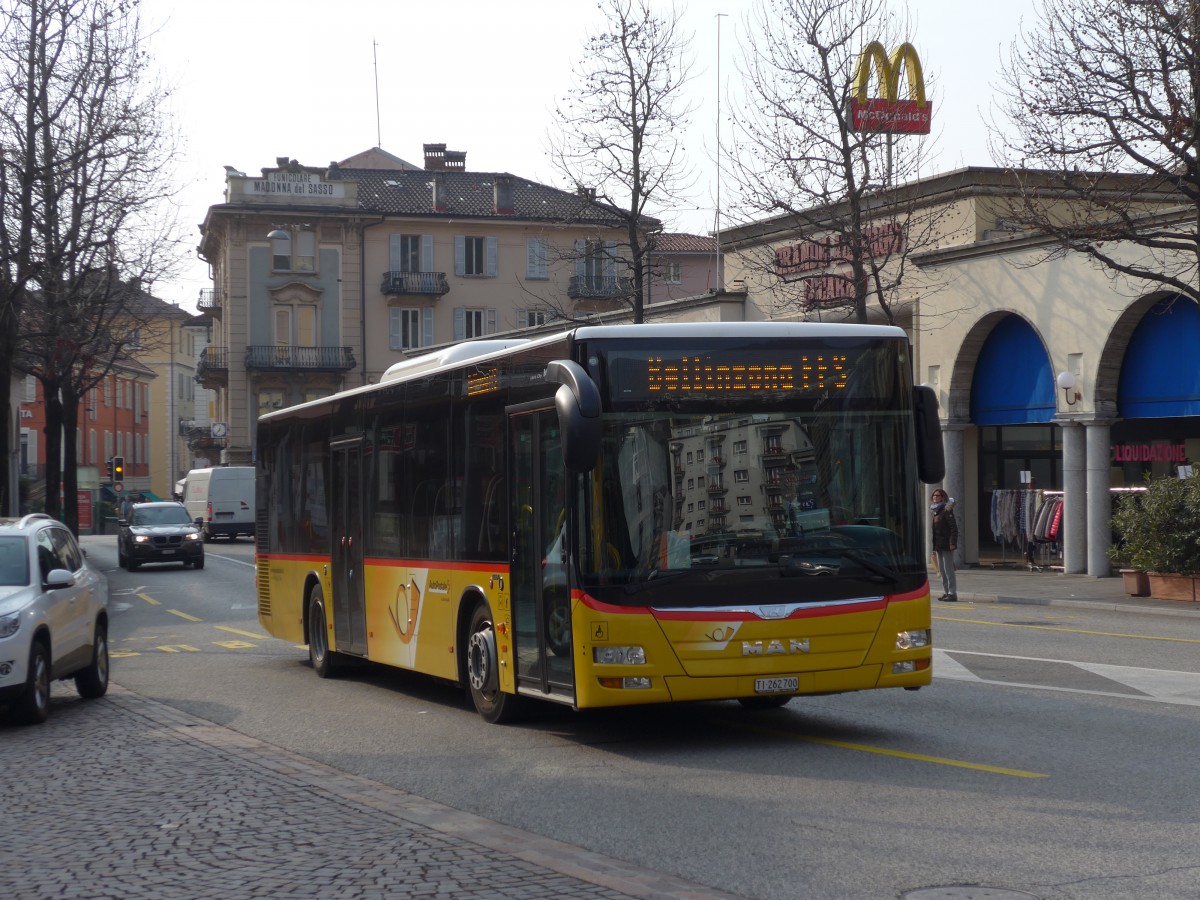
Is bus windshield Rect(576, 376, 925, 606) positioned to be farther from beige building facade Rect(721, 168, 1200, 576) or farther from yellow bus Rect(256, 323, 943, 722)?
beige building facade Rect(721, 168, 1200, 576)

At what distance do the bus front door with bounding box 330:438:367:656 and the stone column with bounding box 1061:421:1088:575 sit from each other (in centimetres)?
1816

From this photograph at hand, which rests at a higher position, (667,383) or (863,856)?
(667,383)

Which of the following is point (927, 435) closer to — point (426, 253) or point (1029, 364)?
point (1029, 364)

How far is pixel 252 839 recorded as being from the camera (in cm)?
791

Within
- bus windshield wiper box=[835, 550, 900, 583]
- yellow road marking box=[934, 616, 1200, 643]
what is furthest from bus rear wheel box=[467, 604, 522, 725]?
yellow road marking box=[934, 616, 1200, 643]

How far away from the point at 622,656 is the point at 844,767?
1532 mm

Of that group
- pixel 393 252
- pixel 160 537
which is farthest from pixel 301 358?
pixel 160 537

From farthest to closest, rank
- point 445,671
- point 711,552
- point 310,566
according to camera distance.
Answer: point 310,566 → point 445,671 → point 711,552

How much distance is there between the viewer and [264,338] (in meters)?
74.8

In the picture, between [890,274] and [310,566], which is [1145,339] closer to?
[890,274]

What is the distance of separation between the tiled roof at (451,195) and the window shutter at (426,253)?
1.16m

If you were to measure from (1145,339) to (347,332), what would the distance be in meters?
51.8

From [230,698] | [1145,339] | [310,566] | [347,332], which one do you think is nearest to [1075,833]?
[230,698]

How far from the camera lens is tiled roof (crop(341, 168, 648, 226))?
254 ft
